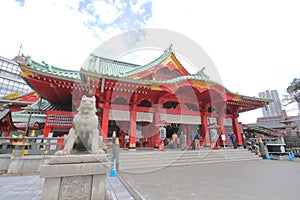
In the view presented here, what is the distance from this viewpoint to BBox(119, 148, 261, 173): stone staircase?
21.0ft

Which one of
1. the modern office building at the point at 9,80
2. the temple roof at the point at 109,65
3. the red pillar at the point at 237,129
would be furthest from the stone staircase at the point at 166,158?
the modern office building at the point at 9,80

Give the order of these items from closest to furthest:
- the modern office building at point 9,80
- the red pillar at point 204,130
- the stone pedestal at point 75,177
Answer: the stone pedestal at point 75,177, the red pillar at point 204,130, the modern office building at point 9,80

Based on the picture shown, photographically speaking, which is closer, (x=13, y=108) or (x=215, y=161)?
(x=215, y=161)

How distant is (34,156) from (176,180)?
5900 mm

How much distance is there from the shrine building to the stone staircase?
170cm

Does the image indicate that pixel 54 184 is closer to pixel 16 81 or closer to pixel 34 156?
pixel 34 156

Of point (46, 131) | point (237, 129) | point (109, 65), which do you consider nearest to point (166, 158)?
point (46, 131)

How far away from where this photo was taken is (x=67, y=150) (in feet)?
9.32

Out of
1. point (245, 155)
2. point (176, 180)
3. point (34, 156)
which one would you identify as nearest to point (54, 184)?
point (176, 180)

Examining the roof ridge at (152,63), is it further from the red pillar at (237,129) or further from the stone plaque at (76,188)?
the stone plaque at (76,188)

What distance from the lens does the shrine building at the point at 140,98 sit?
739 centimetres

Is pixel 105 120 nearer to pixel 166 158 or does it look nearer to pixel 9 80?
pixel 166 158

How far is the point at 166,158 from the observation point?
7.48 metres

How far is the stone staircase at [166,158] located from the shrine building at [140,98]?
1.70 meters
